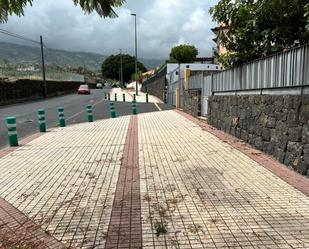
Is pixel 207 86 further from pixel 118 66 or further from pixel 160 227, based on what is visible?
pixel 118 66

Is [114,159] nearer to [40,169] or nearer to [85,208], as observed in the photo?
[40,169]

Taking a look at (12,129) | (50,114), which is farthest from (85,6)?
(50,114)

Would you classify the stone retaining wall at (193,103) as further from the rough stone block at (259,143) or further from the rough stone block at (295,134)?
the rough stone block at (295,134)

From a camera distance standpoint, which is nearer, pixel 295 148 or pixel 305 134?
pixel 305 134

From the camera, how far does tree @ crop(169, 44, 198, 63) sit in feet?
268

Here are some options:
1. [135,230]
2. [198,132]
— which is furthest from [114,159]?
[198,132]

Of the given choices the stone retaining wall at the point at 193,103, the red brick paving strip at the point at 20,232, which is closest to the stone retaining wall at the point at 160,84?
the stone retaining wall at the point at 193,103

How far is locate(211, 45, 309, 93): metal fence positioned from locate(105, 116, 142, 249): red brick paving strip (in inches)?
141

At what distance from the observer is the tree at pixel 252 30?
11.2 m

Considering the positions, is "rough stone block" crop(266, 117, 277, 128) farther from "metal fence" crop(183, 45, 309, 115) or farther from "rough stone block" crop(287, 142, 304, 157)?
"rough stone block" crop(287, 142, 304, 157)

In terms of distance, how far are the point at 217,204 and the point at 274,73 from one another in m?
4.53

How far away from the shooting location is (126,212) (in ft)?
17.1

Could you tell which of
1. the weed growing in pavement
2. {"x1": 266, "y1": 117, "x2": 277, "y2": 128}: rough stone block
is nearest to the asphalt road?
{"x1": 266, "y1": 117, "x2": 277, "y2": 128}: rough stone block

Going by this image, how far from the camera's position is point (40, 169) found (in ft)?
26.2
